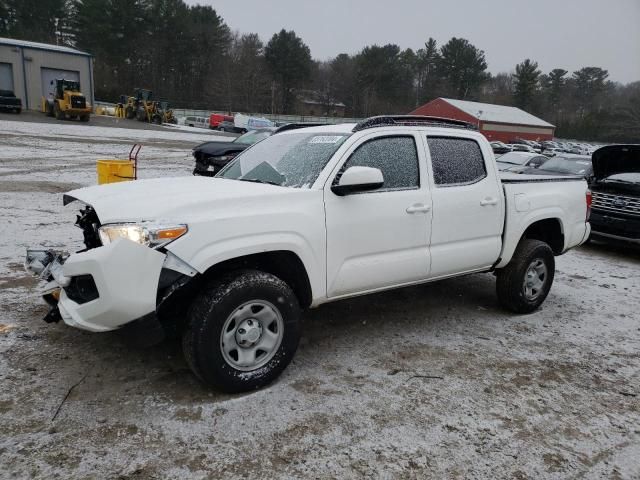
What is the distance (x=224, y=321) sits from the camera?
3.14m

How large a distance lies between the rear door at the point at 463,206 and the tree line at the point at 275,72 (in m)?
63.8

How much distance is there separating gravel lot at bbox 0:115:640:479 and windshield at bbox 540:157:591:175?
7.19 meters

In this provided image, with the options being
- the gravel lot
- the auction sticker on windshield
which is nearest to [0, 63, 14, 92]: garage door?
the gravel lot

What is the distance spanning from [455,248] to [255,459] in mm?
2557

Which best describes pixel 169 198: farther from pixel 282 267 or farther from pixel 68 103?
pixel 68 103

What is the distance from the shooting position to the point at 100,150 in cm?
2009

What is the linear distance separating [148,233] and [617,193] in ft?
27.1

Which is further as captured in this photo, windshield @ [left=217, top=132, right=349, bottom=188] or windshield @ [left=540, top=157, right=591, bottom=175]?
windshield @ [left=540, top=157, right=591, bottom=175]

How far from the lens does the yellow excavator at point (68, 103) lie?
34312 mm

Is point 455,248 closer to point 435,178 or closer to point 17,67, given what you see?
point 435,178

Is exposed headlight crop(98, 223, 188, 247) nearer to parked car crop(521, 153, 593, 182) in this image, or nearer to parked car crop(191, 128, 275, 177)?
parked car crop(191, 128, 275, 177)

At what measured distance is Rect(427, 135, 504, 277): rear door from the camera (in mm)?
4305

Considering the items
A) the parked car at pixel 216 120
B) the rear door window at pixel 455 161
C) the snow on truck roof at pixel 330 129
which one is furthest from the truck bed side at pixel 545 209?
the parked car at pixel 216 120

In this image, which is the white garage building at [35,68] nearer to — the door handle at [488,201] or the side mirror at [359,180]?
the door handle at [488,201]
